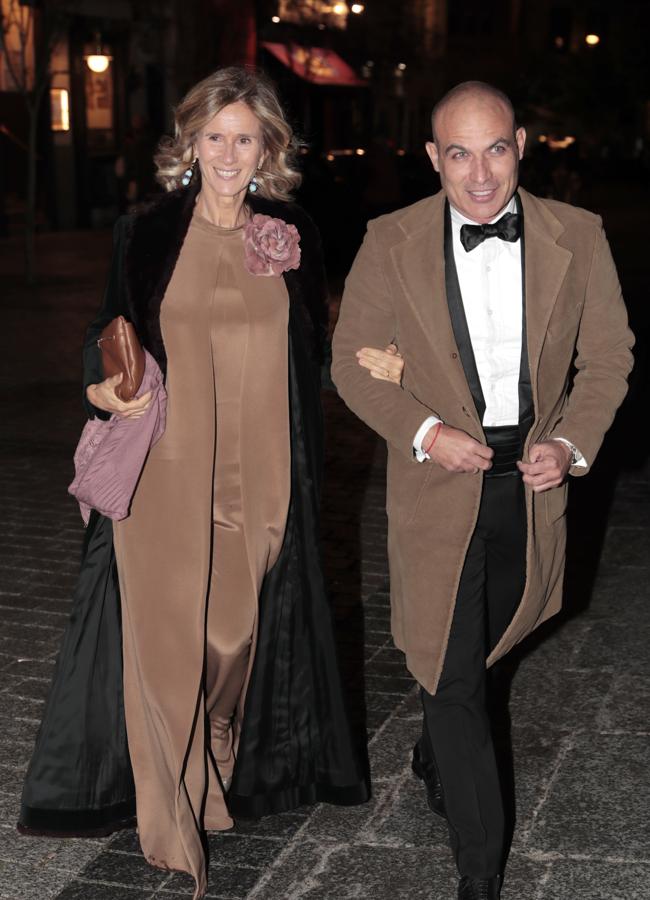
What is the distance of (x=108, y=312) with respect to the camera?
3973mm

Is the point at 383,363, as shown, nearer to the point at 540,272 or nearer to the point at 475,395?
the point at 475,395

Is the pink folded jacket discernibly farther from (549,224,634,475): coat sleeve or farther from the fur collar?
(549,224,634,475): coat sleeve

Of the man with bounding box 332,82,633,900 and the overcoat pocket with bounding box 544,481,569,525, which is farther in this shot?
the overcoat pocket with bounding box 544,481,569,525

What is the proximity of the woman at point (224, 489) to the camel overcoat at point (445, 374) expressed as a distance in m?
0.33

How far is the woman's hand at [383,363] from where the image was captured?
362cm

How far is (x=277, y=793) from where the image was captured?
426 centimetres

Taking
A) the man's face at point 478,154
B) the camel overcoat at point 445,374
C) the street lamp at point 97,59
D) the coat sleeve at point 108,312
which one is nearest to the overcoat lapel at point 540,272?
the camel overcoat at point 445,374

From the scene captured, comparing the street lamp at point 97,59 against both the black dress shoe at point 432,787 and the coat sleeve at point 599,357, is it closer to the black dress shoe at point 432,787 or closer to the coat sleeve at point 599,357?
the black dress shoe at point 432,787

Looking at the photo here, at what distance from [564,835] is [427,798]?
0.47 metres

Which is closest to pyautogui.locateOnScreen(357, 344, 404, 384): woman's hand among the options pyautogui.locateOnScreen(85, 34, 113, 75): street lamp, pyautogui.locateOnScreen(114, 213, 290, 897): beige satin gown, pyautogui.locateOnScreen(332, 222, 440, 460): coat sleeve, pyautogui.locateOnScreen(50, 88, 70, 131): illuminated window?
pyautogui.locateOnScreen(332, 222, 440, 460): coat sleeve

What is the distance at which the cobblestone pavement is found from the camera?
3.93 m

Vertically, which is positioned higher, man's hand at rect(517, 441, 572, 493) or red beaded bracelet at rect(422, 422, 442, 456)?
red beaded bracelet at rect(422, 422, 442, 456)

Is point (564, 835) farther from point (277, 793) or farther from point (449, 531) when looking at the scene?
point (449, 531)

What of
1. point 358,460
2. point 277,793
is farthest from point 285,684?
point 358,460
